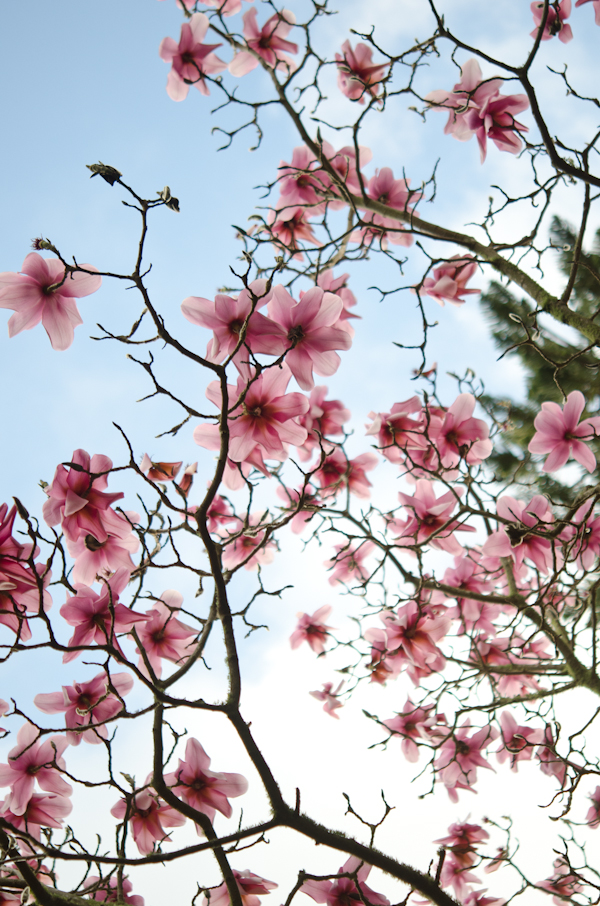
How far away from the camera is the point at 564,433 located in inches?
71.8

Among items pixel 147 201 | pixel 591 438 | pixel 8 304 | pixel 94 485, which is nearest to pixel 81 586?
pixel 94 485

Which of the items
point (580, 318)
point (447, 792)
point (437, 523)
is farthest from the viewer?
point (447, 792)

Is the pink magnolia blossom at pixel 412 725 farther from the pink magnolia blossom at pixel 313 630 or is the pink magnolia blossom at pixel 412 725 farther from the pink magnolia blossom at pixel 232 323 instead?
the pink magnolia blossom at pixel 232 323

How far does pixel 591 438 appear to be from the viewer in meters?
1.88

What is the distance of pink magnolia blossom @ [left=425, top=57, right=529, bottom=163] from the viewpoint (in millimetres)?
1938

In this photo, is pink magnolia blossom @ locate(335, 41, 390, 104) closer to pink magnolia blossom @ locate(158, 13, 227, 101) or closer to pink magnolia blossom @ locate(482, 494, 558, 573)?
pink magnolia blossom @ locate(158, 13, 227, 101)

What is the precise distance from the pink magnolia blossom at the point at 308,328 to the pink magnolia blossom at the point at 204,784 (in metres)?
0.92

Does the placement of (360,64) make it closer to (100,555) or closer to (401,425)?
(401,425)

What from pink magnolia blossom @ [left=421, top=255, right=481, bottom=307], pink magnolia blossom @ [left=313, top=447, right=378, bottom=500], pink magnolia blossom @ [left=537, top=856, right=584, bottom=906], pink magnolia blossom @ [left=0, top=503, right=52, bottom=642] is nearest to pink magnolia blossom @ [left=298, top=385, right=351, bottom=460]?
pink magnolia blossom @ [left=313, top=447, right=378, bottom=500]

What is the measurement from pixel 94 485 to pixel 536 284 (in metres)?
1.57

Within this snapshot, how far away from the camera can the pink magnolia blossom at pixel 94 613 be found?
53.2 inches

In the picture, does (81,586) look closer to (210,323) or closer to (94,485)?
(94,485)

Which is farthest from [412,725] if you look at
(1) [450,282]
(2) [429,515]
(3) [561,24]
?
(3) [561,24]

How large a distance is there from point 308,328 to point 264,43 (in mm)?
1950
